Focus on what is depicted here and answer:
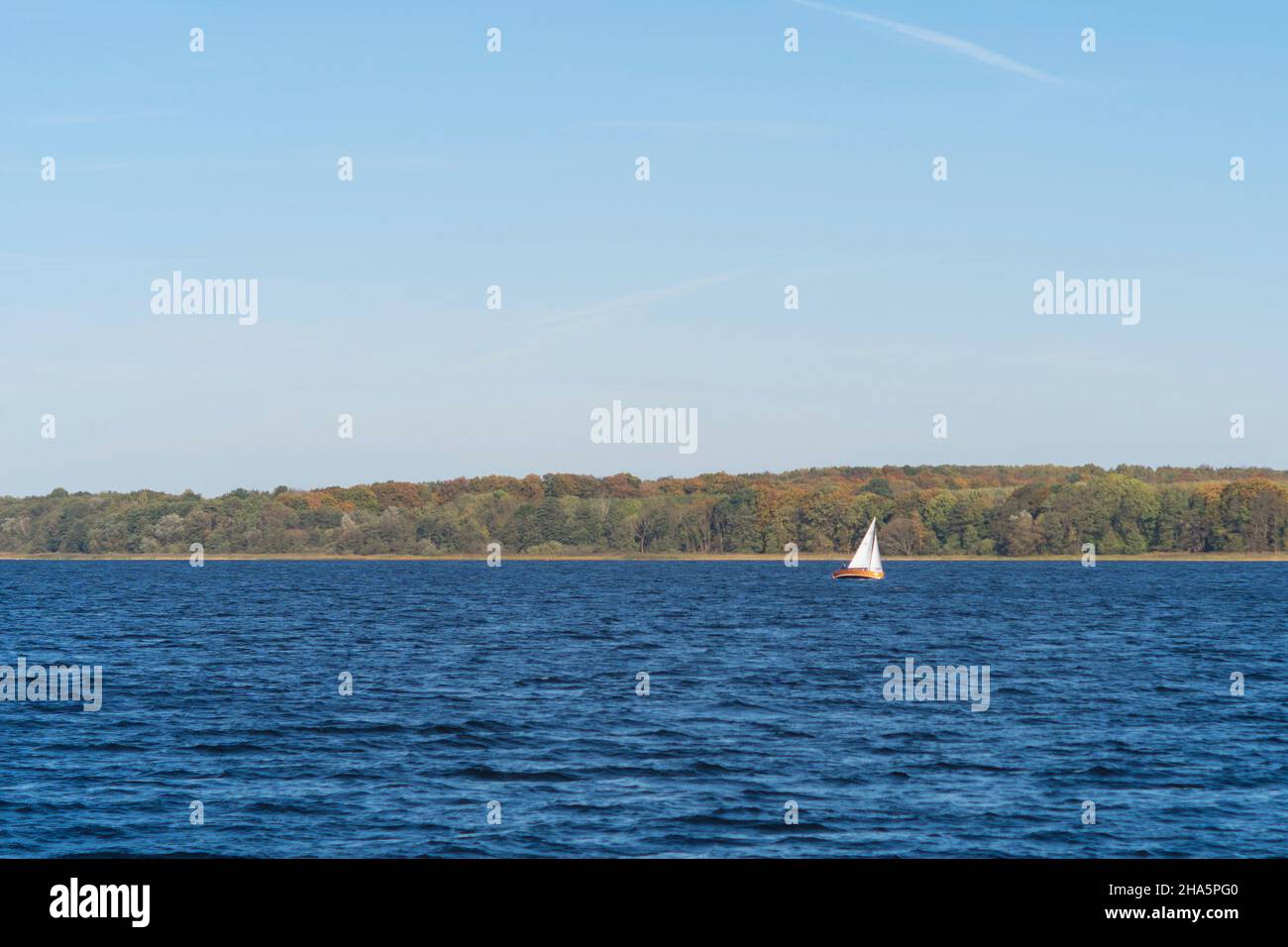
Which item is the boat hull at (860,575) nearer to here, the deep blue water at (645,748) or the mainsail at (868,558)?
the mainsail at (868,558)

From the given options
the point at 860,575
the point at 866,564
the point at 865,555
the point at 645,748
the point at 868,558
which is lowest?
the point at 860,575

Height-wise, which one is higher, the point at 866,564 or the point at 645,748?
the point at 645,748

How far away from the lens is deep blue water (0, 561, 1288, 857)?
29656mm

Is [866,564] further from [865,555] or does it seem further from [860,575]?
[860,575]

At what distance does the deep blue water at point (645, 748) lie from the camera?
97.3ft

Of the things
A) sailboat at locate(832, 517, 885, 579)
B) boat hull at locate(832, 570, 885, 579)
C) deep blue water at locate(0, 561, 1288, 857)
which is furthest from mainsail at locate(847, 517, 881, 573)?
deep blue water at locate(0, 561, 1288, 857)

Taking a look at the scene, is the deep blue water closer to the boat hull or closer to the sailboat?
the boat hull

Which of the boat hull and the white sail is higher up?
the white sail

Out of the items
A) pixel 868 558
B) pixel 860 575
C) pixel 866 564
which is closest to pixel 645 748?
pixel 860 575

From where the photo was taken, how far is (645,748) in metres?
41.3

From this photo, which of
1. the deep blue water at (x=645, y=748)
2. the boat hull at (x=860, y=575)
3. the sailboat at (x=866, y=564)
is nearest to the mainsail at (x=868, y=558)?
the sailboat at (x=866, y=564)

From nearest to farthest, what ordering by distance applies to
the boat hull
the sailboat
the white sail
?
1. the boat hull
2. the sailboat
3. the white sail
